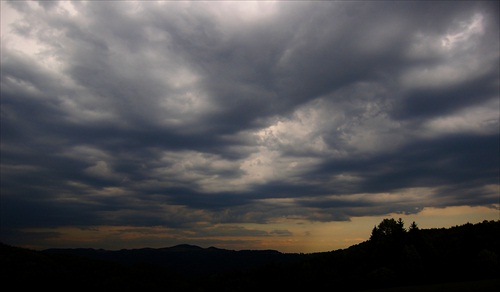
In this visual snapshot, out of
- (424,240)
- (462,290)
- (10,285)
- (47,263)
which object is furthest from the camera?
A: (47,263)

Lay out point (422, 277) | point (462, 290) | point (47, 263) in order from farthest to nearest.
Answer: point (47, 263), point (422, 277), point (462, 290)

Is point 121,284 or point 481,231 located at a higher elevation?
point 481,231

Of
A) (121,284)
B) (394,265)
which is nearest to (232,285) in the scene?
(121,284)

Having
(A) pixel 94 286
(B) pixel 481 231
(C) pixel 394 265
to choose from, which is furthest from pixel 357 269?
(A) pixel 94 286

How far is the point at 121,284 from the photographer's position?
177 metres

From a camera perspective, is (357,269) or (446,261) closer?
(446,261)

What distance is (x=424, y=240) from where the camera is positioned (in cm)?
16438

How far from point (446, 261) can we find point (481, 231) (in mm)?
59353

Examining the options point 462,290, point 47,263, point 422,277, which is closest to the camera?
point 462,290

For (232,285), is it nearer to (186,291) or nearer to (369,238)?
(186,291)

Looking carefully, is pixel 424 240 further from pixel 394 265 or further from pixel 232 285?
pixel 232 285

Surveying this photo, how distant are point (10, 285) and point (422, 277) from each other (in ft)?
537

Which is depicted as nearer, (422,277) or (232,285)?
(422,277)

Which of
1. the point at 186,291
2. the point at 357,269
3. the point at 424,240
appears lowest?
the point at 186,291
